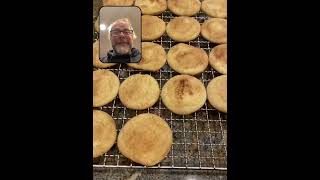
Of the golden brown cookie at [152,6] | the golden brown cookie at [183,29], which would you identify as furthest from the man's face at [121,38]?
Result: the golden brown cookie at [152,6]

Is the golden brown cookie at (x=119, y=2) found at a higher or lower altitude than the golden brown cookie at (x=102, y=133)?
higher

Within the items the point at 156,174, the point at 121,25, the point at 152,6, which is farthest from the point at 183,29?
the point at 156,174

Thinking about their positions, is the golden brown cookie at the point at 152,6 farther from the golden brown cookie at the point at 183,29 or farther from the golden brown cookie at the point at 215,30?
the golden brown cookie at the point at 215,30

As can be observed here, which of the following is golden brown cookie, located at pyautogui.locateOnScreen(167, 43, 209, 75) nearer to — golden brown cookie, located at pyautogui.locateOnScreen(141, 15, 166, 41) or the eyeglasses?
golden brown cookie, located at pyautogui.locateOnScreen(141, 15, 166, 41)

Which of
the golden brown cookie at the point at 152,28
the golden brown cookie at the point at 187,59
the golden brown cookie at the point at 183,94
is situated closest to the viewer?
the golden brown cookie at the point at 183,94

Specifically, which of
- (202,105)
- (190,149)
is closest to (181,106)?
(202,105)

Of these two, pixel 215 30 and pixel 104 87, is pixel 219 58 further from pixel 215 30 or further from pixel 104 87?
pixel 104 87
